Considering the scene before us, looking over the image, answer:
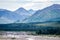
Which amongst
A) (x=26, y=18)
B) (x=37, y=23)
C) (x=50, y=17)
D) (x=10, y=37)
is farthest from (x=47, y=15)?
(x=10, y=37)

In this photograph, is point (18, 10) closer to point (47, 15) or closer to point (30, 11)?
point (30, 11)

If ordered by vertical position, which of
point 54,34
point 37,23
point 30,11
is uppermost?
point 30,11

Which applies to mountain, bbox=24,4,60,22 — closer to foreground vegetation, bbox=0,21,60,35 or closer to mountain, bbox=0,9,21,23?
foreground vegetation, bbox=0,21,60,35

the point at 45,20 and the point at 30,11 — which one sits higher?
the point at 30,11

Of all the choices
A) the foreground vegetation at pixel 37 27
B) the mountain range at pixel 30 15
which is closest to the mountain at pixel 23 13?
the mountain range at pixel 30 15

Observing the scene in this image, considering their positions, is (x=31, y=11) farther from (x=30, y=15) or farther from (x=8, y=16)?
(x=8, y=16)

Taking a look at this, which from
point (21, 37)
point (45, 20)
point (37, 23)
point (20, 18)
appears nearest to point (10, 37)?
point (21, 37)

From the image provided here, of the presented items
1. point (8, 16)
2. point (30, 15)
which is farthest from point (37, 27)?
point (8, 16)

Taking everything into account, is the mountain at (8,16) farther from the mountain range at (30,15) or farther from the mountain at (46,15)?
the mountain at (46,15)
